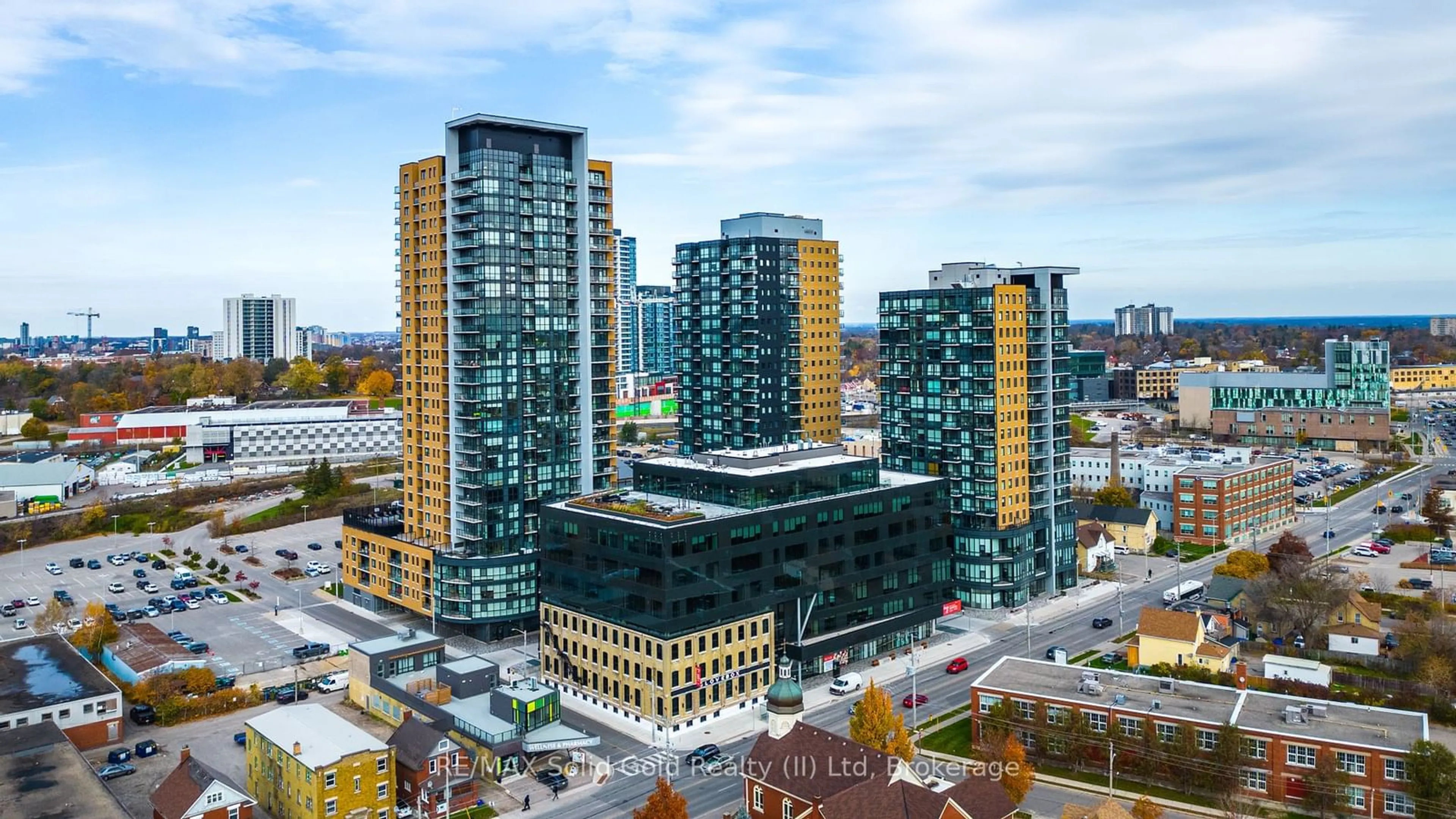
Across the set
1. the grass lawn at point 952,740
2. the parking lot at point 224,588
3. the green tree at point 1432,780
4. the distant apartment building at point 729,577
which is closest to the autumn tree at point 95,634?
the parking lot at point 224,588

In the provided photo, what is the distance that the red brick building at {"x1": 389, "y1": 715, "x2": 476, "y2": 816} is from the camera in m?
56.2

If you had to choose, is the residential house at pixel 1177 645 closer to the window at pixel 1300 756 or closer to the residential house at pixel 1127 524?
the window at pixel 1300 756

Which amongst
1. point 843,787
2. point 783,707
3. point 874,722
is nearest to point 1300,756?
point 874,722

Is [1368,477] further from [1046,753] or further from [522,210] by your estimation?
[522,210]

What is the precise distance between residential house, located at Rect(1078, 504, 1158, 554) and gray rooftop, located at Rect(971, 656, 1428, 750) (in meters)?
50.3

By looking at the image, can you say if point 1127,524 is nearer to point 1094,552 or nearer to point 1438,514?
point 1094,552

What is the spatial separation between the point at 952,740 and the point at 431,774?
103 ft

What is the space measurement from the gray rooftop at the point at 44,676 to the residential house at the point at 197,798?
18.3 m

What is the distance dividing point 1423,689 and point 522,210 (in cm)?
7414

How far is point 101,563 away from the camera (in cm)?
11906

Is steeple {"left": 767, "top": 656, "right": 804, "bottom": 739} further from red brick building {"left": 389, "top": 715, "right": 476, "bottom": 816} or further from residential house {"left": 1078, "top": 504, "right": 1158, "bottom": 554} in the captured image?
residential house {"left": 1078, "top": 504, "right": 1158, "bottom": 554}

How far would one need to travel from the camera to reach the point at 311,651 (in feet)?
274

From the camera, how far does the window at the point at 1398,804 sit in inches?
2084

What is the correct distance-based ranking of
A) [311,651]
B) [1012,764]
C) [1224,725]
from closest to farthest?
[1012,764] → [1224,725] → [311,651]
